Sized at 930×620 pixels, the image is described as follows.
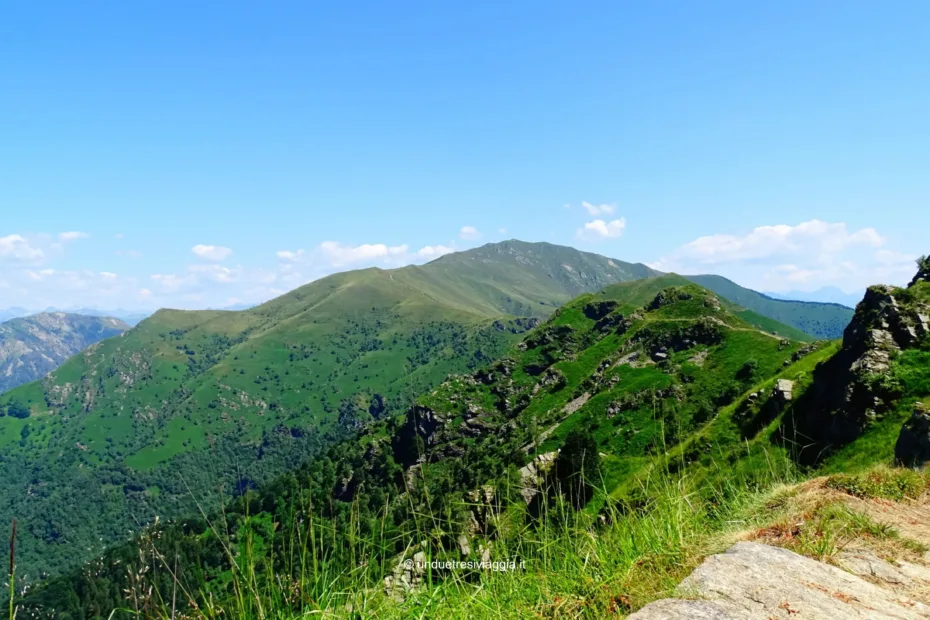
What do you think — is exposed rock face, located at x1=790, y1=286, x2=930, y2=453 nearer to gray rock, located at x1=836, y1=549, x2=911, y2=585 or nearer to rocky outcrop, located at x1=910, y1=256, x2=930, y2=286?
rocky outcrop, located at x1=910, y1=256, x2=930, y2=286

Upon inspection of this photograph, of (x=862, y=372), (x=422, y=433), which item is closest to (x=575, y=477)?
(x=862, y=372)

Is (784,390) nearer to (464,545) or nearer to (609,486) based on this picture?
(609,486)

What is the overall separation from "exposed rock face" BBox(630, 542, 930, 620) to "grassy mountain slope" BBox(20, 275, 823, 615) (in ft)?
6.03

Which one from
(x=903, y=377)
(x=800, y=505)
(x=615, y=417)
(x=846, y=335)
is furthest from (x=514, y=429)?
(x=800, y=505)

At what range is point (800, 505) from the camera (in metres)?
8.74

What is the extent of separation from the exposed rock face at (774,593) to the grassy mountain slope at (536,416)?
1838 millimetres

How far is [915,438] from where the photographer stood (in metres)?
20.0

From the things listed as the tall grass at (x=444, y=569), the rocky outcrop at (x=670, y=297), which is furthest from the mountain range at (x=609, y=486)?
the rocky outcrop at (x=670, y=297)

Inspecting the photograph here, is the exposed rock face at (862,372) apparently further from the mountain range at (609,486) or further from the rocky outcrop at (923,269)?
the rocky outcrop at (923,269)

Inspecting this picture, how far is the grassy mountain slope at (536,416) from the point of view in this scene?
249 inches

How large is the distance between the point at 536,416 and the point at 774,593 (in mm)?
109894

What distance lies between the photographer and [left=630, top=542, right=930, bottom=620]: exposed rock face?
496 cm

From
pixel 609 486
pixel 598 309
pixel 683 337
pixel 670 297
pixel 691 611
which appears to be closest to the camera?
pixel 691 611

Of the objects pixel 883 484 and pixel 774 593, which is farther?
pixel 883 484
